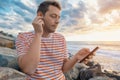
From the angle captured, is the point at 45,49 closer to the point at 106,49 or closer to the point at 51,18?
the point at 51,18

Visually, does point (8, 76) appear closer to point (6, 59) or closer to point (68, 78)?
point (6, 59)

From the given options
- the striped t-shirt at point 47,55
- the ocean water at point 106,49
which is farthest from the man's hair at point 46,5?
the ocean water at point 106,49

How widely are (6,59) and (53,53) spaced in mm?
4832

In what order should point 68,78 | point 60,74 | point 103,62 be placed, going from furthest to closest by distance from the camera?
point 103,62, point 68,78, point 60,74

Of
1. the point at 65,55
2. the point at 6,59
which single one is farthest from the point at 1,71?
the point at 65,55

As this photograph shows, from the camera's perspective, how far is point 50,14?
9.23 feet

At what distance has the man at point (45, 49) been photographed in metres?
2.40

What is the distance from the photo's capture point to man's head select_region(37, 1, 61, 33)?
9.04ft

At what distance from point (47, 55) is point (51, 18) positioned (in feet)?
1.43

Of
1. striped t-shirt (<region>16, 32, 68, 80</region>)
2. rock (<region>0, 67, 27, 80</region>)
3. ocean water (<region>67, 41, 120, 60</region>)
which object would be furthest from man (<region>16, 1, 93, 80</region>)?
ocean water (<region>67, 41, 120, 60</region>)

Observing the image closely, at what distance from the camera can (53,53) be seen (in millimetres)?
2762


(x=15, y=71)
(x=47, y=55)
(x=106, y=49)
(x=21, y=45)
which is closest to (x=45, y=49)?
(x=47, y=55)

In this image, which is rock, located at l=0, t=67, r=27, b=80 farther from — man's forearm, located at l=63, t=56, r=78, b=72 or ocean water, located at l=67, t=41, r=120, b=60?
ocean water, located at l=67, t=41, r=120, b=60

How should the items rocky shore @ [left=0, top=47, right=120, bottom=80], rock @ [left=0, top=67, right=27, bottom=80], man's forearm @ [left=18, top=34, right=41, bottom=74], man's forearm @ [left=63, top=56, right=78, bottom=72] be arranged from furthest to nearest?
rocky shore @ [left=0, top=47, right=120, bottom=80] < rock @ [left=0, top=67, right=27, bottom=80] < man's forearm @ [left=63, top=56, right=78, bottom=72] < man's forearm @ [left=18, top=34, right=41, bottom=74]
